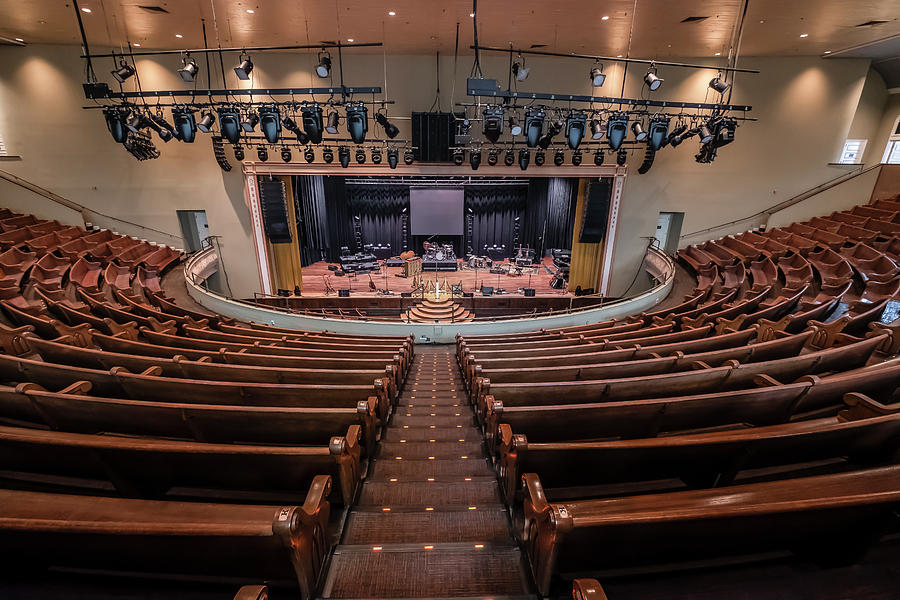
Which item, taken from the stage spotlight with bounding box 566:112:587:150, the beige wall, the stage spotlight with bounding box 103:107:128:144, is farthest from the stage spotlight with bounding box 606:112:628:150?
the stage spotlight with bounding box 103:107:128:144

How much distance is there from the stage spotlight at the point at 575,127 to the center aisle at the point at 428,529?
5.86 meters

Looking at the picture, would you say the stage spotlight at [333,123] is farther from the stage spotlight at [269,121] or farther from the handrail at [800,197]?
the handrail at [800,197]

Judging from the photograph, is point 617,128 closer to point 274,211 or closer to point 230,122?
point 230,122

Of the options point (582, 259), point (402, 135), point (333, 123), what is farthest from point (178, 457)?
point (582, 259)

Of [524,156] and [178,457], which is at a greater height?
[524,156]

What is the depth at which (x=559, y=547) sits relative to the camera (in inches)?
51.0

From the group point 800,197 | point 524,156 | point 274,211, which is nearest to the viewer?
point 524,156

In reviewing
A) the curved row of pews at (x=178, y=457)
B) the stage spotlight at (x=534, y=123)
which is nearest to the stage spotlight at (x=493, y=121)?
the stage spotlight at (x=534, y=123)

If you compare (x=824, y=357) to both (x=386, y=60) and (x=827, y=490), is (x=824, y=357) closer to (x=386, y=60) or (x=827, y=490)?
(x=827, y=490)

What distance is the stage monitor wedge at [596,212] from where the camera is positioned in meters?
11.2

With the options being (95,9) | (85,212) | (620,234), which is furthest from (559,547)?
(85,212)

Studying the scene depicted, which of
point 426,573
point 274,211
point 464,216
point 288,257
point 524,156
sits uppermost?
point 524,156

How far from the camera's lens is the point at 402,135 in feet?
33.4

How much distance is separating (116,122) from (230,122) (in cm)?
199
